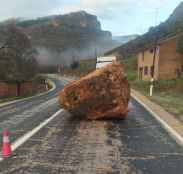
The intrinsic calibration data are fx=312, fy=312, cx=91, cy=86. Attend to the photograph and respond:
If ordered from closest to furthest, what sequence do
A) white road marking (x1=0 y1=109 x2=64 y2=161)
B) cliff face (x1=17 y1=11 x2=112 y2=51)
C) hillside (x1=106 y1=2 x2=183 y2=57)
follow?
white road marking (x1=0 y1=109 x2=64 y2=161) < hillside (x1=106 y1=2 x2=183 y2=57) < cliff face (x1=17 y1=11 x2=112 y2=51)

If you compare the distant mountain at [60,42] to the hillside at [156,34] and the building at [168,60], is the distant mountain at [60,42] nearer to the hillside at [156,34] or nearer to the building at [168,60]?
the hillside at [156,34]

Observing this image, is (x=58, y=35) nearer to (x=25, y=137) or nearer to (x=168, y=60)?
(x=168, y=60)

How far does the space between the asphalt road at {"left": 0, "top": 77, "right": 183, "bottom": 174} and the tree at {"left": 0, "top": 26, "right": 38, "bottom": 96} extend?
91.8 feet

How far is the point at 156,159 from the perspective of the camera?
6.55 meters

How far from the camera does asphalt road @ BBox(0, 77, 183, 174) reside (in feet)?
19.1

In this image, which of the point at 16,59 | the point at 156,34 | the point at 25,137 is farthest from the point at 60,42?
the point at 25,137

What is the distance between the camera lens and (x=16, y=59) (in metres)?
38.0

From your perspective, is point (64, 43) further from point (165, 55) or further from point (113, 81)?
point (113, 81)

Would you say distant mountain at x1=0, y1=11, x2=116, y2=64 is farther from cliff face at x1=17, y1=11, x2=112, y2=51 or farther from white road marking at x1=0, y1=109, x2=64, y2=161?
white road marking at x1=0, y1=109, x2=64, y2=161

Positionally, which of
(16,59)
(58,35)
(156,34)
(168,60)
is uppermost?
(58,35)

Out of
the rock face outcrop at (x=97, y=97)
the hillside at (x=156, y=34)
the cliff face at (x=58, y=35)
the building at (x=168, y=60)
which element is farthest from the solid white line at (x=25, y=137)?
the cliff face at (x=58, y=35)

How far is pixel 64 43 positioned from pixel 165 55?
4882 inches

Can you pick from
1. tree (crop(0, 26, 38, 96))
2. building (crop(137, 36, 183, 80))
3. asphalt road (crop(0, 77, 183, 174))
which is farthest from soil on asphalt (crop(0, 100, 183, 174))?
building (crop(137, 36, 183, 80))

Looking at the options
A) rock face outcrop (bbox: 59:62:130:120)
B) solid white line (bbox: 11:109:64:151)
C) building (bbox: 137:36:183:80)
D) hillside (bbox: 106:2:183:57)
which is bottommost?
solid white line (bbox: 11:109:64:151)
